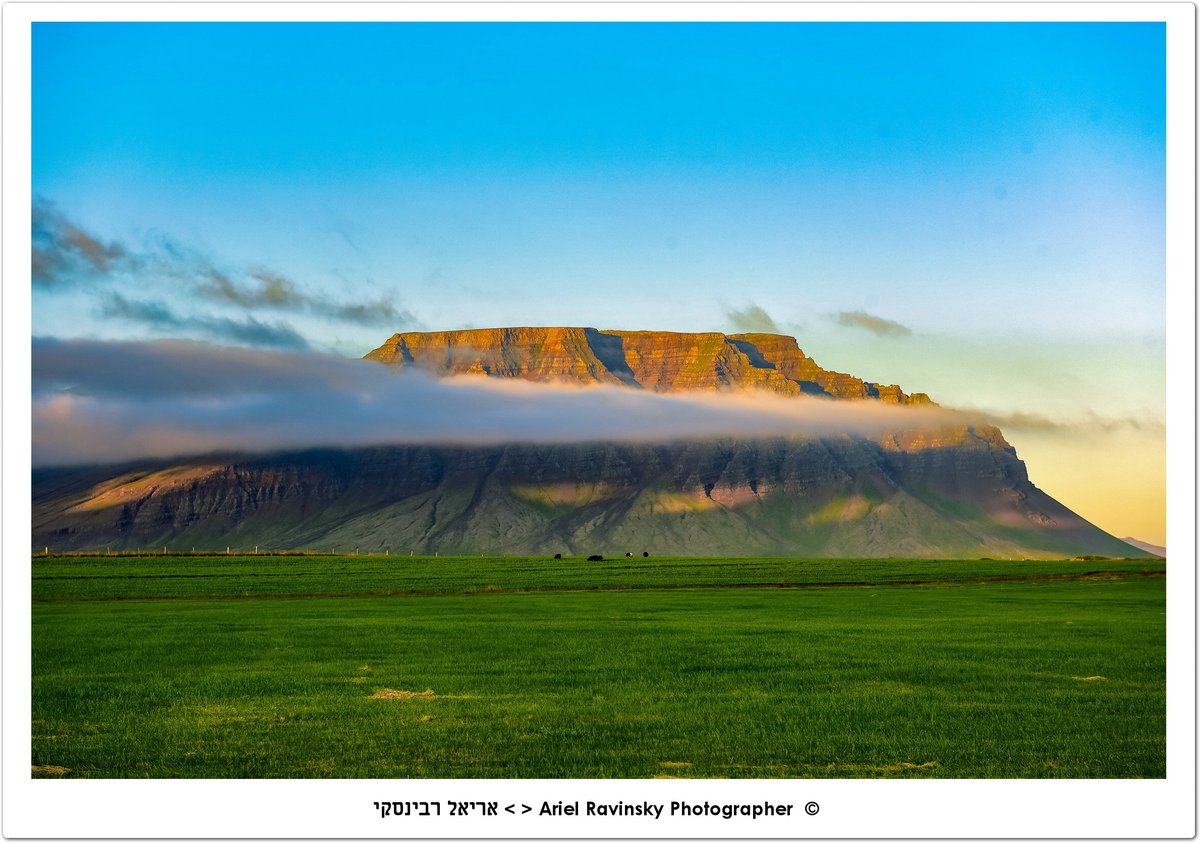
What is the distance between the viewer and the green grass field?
1988 centimetres

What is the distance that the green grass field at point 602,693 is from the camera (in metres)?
19.9

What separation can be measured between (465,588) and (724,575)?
4290 cm

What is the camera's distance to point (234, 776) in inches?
731

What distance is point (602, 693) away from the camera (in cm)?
2858

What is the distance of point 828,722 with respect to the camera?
23.8 m
